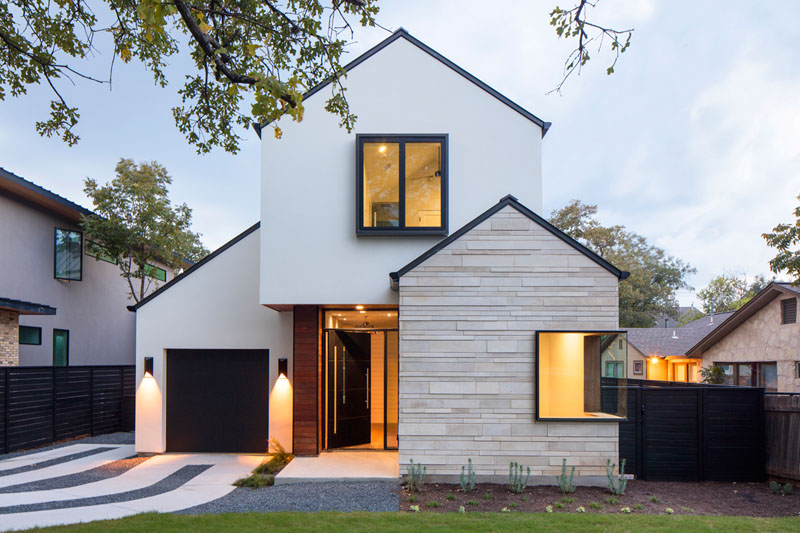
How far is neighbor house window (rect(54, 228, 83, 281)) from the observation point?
53.5 ft

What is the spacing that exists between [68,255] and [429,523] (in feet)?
50.1

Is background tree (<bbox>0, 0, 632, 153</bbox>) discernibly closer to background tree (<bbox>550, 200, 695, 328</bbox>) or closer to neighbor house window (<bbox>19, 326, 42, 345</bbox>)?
neighbor house window (<bbox>19, 326, 42, 345</bbox>)

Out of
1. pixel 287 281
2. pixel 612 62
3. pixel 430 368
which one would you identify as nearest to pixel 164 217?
pixel 287 281

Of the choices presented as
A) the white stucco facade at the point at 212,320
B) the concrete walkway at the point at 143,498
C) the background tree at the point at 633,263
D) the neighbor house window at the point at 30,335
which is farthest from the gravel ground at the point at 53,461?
the background tree at the point at 633,263

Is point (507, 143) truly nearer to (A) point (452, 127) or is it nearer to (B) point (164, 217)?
(A) point (452, 127)

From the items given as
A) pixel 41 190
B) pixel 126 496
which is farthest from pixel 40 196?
pixel 126 496

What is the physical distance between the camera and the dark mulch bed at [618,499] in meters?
7.12

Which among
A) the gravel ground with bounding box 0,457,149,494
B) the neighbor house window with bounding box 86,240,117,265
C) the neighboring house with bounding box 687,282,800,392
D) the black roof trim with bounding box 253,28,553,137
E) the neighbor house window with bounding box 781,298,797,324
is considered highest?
the black roof trim with bounding box 253,28,553,137

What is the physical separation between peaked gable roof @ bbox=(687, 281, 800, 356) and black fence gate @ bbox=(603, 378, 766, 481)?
9850 millimetres

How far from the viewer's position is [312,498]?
24.9 ft

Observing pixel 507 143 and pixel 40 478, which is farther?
→ pixel 507 143

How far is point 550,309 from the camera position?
339 inches

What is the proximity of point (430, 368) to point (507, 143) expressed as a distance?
4.46m

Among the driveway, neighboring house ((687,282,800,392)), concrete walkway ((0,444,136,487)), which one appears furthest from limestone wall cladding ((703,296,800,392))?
concrete walkway ((0,444,136,487))
